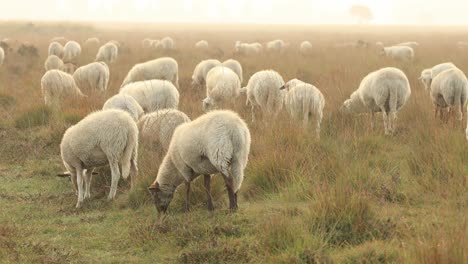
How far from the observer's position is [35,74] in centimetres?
1877

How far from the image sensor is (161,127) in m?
8.28

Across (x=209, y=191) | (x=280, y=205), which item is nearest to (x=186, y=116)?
(x=209, y=191)

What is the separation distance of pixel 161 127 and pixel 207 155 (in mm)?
2534

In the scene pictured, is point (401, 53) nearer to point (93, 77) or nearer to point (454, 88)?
point (93, 77)

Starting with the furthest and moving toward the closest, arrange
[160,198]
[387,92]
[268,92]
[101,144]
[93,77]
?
1. [93,77]
2. [268,92]
3. [387,92]
4. [101,144]
5. [160,198]

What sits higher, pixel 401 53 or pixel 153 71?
pixel 153 71

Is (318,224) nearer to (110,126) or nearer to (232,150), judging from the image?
(232,150)

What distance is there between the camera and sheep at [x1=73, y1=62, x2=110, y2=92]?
47.1 feet

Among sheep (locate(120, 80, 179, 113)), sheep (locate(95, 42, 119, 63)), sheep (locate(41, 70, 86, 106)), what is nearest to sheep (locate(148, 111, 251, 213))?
sheep (locate(120, 80, 179, 113))

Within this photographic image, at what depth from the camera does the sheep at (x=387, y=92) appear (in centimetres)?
985

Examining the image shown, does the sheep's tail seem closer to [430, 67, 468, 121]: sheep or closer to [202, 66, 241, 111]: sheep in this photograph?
[202, 66, 241, 111]: sheep

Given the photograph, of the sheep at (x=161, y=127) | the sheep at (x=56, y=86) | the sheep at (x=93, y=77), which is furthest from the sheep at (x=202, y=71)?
the sheep at (x=161, y=127)

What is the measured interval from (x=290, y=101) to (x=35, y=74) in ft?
39.9

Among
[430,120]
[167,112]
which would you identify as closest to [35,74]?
[167,112]
